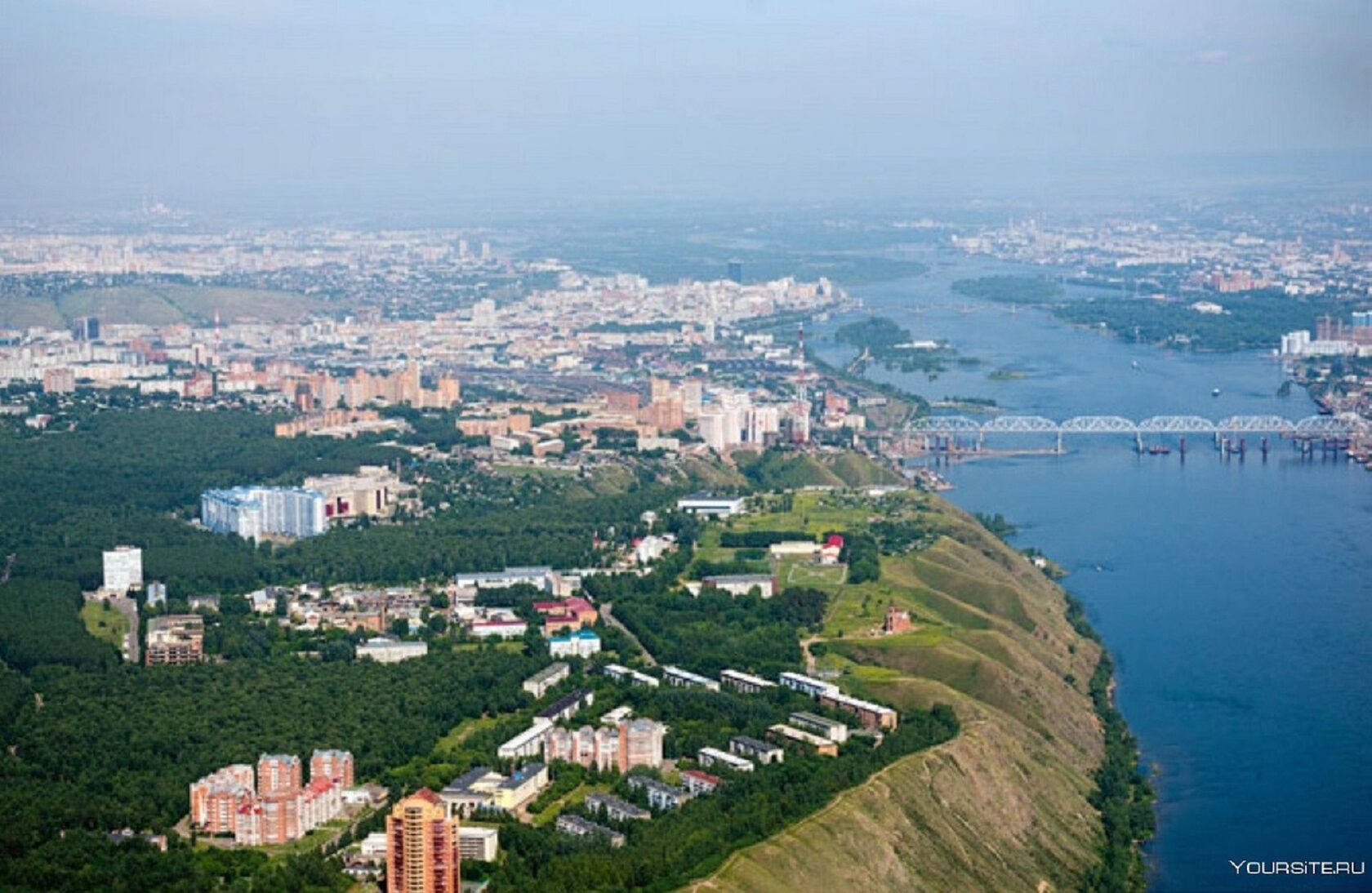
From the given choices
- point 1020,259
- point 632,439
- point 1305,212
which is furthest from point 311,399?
point 1305,212

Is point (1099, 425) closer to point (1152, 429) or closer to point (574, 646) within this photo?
point (1152, 429)

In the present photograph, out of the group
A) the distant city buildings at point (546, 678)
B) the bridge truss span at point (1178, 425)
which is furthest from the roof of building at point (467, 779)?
the bridge truss span at point (1178, 425)

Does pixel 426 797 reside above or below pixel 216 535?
above

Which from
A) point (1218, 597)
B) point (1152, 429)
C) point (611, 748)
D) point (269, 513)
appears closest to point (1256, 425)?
point (1152, 429)

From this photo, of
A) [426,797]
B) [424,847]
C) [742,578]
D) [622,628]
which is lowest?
[622,628]

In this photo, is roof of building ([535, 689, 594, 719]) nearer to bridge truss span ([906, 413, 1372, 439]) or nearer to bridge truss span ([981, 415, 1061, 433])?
bridge truss span ([906, 413, 1372, 439])

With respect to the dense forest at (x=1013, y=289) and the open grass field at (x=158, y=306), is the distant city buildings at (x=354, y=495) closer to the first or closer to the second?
the open grass field at (x=158, y=306)
